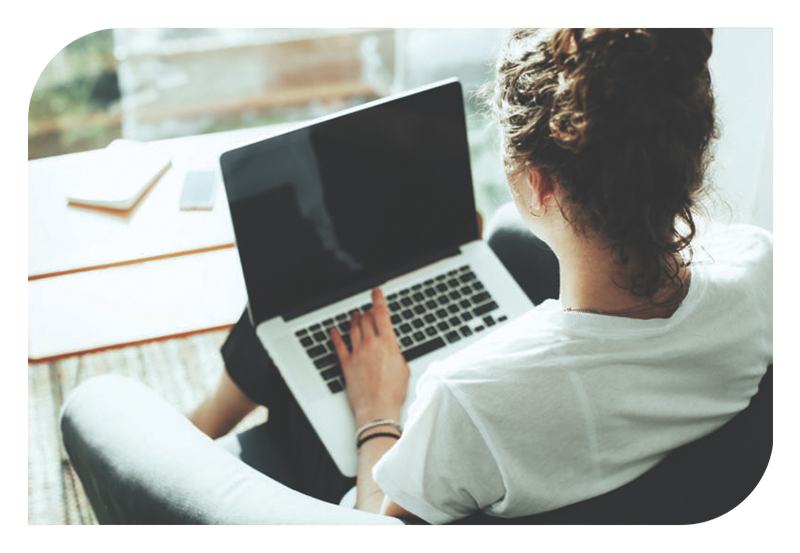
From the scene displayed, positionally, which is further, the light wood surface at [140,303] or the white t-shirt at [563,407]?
the light wood surface at [140,303]

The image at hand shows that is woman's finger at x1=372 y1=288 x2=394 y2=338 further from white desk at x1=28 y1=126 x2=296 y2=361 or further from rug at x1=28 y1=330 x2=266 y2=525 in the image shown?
rug at x1=28 y1=330 x2=266 y2=525

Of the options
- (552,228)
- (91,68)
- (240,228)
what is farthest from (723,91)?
(91,68)

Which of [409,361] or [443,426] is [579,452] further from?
[409,361]

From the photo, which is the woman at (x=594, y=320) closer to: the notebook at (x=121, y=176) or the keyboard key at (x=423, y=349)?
the keyboard key at (x=423, y=349)

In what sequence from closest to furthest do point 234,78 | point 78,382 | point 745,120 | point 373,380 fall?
1. point 373,380
2. point 745,120
3. point 234,78
4. point 78,382

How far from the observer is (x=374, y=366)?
0.99m

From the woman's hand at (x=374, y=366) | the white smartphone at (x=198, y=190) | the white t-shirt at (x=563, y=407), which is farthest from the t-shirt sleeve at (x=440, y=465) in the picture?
the white smartphone at (x=198, y=190)

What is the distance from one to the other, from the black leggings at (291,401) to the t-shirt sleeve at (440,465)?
8.7 inches

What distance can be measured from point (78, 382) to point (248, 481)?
105cm

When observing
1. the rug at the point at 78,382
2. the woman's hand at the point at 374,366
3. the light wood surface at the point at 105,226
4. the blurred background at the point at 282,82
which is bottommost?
the rug at the point at 78,382

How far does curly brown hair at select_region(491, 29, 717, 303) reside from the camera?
665mm

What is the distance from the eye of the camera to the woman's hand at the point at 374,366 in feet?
3.16

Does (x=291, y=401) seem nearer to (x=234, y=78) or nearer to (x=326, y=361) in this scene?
(x=326, y=361)

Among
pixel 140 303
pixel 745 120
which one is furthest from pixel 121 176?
pixel 745 120
